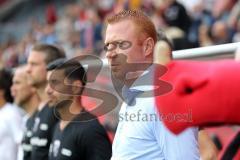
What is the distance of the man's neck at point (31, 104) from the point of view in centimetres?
591

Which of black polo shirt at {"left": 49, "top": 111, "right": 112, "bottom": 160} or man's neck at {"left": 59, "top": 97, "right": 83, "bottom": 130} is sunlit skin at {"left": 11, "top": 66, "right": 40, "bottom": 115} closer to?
man's neck at {"left": 59, "top": 97, "right": 83, "bottom": 130}

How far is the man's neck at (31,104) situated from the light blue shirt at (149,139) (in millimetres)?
2932

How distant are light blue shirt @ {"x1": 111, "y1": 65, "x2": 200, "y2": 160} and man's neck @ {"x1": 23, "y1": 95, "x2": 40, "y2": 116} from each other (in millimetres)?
2932

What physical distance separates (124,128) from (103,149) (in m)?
0.95

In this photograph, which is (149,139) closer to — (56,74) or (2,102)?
(56,74)

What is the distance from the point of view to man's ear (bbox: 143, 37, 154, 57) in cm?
315

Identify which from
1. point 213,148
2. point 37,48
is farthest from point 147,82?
point 37,48

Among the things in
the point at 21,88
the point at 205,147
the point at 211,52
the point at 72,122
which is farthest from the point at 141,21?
the point at 21,88

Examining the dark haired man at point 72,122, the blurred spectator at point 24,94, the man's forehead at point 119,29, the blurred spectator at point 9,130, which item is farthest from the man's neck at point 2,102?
the man's forehead at point 119,29

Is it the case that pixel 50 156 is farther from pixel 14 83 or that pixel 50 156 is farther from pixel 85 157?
pixel 14 83

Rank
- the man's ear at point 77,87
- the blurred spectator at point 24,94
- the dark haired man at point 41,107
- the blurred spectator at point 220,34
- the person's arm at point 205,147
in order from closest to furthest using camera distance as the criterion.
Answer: the person's arm at point 205,147
the man's ear at point 77,87
the dark haired man at point 41,107
the blurred spectator at point 24,94
the blurred spectator at point 220,34

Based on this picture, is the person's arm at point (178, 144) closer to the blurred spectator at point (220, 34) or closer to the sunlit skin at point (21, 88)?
the sunlit skin at point (21, 88)

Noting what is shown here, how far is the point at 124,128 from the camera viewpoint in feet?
9.89

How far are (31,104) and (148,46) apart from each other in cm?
304
